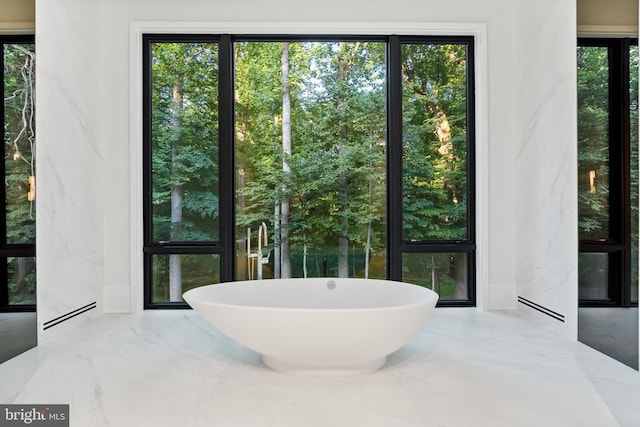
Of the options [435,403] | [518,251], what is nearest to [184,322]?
[435,403]

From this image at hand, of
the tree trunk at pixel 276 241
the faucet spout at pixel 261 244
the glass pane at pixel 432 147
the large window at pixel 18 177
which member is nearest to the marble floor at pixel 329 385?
the large window at pixel 18 177

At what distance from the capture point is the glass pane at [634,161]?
244 centimetres

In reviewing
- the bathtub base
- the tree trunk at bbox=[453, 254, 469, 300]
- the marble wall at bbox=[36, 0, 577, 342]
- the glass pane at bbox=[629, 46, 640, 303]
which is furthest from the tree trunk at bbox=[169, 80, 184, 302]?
the glass pane at bbox=[629, 46, 640, 303]

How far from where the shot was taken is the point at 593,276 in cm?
286

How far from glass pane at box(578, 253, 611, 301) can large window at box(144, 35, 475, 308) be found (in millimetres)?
1078

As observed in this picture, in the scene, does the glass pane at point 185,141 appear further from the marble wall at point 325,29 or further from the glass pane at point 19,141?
the glass pane at point 19,141

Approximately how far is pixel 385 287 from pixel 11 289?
2.32 m

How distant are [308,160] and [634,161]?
239 centimetres

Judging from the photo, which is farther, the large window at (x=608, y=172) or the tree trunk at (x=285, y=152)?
the tree trunk at (x=285, y=152)

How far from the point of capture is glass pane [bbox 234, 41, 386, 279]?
13.1 ft

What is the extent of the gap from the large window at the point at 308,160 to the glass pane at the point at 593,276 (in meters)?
1.08

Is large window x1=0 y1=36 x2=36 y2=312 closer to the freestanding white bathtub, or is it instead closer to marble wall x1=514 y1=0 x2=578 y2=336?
the freestanding white bathtub

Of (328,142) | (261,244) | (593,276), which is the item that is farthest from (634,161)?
(261,244)

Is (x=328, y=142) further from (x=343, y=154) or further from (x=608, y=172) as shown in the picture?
(x=608, y=172)
